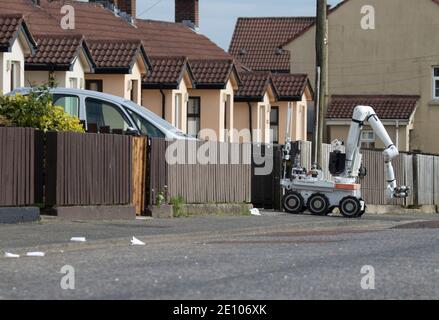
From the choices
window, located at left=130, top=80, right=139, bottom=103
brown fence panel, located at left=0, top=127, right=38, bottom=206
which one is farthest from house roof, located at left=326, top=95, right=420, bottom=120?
brown fence panel, located at left=0, top=127, right=38, bottom=206

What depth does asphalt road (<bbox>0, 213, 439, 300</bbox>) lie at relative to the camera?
13078mm

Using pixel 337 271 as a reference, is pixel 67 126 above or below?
above

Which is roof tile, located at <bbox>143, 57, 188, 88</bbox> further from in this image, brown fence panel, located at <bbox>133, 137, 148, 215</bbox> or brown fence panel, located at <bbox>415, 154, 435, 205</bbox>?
brown fence panel, located at <bbox>133, 137, 148, 215</bbox>

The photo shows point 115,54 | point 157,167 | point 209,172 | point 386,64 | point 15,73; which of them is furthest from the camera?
point 386,64

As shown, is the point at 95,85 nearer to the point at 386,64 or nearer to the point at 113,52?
the point at 113,52

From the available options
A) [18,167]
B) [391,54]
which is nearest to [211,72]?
[391,54]

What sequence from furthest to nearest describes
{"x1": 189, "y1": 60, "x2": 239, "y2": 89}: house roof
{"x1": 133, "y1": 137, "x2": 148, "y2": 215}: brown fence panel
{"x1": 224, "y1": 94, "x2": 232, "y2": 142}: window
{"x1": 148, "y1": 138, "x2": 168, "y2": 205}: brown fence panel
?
1. {"x1": 224, "y1": 94, "x2": 232, "y2": 142}: window
2. {"x1": 189, "y1": 60, "x2": 239, "y2": 89}: house roof
3. {"x1": 148, "y1": 138, "x2": 168, "y2": 205}: brown fence panel
4. {"x1": 133, "y1": 137, "x2": 148, "y2": 215}: brown fence panel

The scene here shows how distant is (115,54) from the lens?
4112 cm

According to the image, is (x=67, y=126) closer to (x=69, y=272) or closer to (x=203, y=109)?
(x=69, y=272)

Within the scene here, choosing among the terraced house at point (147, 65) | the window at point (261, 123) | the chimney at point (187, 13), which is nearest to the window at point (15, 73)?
the terraced house at point (147, 65)

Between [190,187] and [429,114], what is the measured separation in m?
40.3

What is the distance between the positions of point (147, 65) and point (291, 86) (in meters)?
14.5

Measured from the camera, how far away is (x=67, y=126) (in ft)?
80.4
